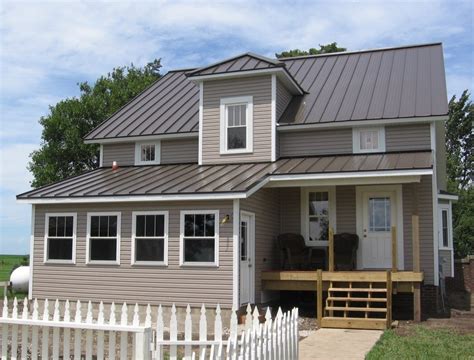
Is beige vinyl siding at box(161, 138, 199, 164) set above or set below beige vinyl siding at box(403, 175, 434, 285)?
above

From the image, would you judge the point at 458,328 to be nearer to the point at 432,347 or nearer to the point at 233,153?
the point at 432,347

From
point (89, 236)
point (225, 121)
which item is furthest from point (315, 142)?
point (89, 236)

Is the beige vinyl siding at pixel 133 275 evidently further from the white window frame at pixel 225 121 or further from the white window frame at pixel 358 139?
the white window frame at pixel 358 139

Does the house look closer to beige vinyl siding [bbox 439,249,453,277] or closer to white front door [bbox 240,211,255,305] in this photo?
white front door [bbox 240,211,255,305]

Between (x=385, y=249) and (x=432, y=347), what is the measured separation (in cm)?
581

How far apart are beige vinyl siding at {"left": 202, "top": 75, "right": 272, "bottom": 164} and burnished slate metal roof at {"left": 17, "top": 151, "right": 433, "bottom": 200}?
0.33 m

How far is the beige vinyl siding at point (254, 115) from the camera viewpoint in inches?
657

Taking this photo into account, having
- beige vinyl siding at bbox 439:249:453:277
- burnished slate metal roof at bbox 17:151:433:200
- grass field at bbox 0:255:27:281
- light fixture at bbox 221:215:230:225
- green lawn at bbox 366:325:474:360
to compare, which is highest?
burnished slate metal roof at bbox 17:151:433:200

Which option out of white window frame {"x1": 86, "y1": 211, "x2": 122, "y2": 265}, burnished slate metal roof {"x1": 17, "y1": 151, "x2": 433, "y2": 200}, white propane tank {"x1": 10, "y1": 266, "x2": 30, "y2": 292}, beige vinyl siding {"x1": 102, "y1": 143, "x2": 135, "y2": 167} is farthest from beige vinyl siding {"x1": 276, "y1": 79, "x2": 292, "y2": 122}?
white propane tank {"x1": 10, "y1": 266, "x2": 30, "y2": 292}

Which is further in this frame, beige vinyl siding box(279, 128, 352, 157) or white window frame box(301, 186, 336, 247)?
beige vinyl siding box(279, 128, 352, 157)

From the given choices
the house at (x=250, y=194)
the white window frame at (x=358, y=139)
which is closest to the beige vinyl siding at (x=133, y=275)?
the house at (x=250, y=194)

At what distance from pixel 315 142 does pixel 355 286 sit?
4.49 m

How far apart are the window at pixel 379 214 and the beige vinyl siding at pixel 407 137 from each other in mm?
1484

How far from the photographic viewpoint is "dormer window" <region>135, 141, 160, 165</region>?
1895 centimetres
